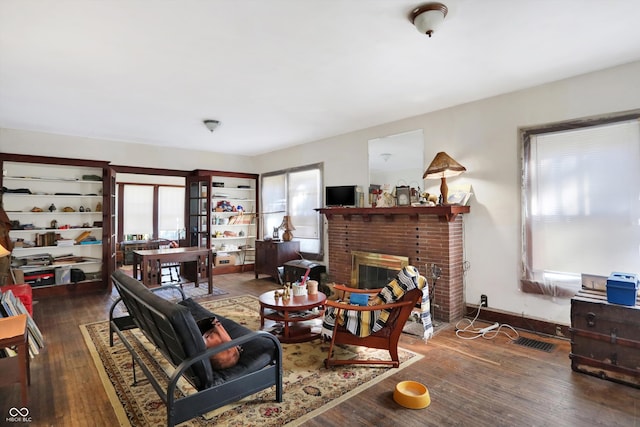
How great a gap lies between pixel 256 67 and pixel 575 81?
3.22 meters

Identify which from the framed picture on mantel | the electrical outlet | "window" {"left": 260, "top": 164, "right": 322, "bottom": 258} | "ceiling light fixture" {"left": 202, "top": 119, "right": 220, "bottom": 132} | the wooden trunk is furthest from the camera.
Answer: "window" {"left": 260, "top": 164, "right": 322, "bottom": 258}

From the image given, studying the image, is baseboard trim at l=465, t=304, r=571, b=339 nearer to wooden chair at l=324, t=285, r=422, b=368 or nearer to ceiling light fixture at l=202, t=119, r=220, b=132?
wooden chair at l=324, t=285, r=422, b=368

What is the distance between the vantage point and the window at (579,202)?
3076 millimetres

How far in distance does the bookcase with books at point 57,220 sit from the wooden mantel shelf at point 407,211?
4230 millimetres

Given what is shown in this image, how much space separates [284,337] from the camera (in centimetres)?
337

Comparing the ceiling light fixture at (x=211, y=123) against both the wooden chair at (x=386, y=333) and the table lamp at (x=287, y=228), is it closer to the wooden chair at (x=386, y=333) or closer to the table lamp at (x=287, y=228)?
the table lamp at (x=287, y=228)

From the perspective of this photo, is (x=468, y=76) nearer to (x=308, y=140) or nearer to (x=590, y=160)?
(x=590, y=160)

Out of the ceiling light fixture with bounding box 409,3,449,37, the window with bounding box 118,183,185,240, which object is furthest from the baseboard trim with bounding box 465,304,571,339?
the window with bounding box 118,183,185,240

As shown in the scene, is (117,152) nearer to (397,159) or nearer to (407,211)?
(397,159)

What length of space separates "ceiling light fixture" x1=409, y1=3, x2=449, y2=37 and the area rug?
267 centimetres

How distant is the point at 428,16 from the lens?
2.22 metres

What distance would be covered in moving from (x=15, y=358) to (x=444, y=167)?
14.1ft

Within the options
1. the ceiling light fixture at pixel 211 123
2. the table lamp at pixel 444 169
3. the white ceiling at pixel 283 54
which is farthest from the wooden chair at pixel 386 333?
the ceiling light fixture at pixel 211 123

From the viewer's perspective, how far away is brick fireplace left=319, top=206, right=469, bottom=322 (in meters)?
3.95
